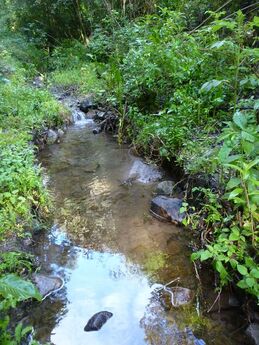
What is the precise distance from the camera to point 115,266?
3.53 meters

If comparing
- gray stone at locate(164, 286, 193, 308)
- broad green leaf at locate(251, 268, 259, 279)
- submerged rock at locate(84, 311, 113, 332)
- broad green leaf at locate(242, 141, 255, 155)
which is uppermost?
broad green leaf at locate(242, 141, 255, 155)

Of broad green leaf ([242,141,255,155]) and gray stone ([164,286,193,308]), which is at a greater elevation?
broad green leaf ([242,141,255,155])

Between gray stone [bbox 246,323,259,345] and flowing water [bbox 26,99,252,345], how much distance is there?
0.26 feet

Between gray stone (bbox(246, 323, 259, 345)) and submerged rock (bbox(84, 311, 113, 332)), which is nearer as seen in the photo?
gray stone (bbox(246, 323, 259, 345))

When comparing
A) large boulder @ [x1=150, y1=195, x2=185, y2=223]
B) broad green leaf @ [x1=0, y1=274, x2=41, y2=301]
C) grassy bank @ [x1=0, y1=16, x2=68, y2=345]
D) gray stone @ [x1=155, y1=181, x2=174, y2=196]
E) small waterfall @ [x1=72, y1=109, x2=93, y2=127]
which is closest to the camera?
broad green leaf @ [x1=0, y1=274, x2=41, y2=301]

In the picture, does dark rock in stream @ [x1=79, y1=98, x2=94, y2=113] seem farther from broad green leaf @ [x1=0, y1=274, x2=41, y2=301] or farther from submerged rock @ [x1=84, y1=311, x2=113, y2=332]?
broad green leaf @ [x1=0, y1=274, x2=41, y2=301]

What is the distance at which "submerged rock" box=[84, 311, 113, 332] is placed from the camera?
2763 millimetres

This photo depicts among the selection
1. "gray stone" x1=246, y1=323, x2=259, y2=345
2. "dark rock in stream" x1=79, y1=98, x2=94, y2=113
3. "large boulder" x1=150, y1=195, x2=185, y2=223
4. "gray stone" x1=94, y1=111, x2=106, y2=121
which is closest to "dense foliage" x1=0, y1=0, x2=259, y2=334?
"large boulder" x1=150, y1=195, x2=185, y2=223

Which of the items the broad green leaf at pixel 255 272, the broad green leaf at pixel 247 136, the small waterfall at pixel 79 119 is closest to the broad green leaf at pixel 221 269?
the broad green leaf at pixel 255 272

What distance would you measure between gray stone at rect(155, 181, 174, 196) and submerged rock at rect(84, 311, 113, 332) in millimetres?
2173

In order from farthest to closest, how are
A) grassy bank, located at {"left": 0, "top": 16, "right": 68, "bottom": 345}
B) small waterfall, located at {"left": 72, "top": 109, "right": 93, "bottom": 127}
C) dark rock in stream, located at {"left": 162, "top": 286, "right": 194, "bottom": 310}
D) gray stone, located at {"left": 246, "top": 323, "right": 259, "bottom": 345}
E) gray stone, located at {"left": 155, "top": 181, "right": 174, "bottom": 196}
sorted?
small waterfall, located at {"left": 72, "top": 109, "right": 93, "bottom": 127} → gray stone, located at {"left": 155, "top": 181, "right": 174, "bottom": 196} → dark rock in stream, located at {"left": 162, "top": 286, "right": 194, "bottom": 310} → gray stone, located at {"left": 246, "top": 323, "right": 259, "bottom": 345} → grassy bank, located at {"left": 0, "top": 16, "right": 68, "bottom": 345}

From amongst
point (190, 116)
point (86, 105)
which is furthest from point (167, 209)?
point (86, 105)

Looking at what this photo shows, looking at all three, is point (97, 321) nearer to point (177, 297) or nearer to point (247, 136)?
point (177, 297)

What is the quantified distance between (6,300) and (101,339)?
800 millimetres
